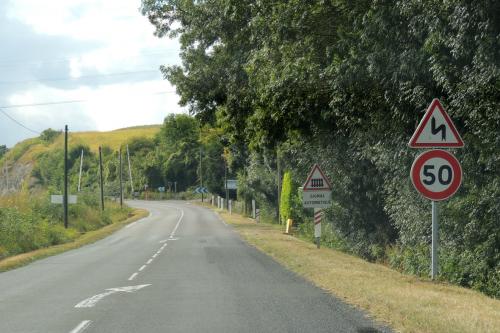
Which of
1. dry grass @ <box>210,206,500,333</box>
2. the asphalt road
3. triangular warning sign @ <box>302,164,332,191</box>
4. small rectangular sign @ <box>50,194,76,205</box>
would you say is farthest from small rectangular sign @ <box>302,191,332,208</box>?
small rectangular sign @ <box>50,194,76,205</box>

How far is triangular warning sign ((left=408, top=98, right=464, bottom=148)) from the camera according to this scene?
9531 mm

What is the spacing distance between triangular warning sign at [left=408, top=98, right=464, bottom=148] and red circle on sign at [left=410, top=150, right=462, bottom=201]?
0.23 metres

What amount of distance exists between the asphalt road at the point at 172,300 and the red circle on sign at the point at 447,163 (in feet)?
6.64

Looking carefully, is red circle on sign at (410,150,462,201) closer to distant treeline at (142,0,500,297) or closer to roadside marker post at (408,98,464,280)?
roadside marker post at (408,98,464,280)

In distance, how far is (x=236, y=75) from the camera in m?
22.0

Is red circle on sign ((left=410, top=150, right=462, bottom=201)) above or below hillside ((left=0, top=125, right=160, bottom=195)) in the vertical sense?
below

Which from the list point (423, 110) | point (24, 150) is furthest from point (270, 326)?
point (24, 150)

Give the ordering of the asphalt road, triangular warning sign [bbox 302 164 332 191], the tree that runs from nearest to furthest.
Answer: the asphalt road → triangular warning sign [bbox 302 164 332 191] → the tree

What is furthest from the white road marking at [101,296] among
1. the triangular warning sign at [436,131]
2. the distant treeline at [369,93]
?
the distant treeline at [369,93]

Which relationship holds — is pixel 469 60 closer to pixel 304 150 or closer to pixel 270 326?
pixel 270 326

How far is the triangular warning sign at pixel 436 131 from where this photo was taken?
953cm

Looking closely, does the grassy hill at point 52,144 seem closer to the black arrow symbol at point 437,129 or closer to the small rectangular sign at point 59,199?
the small rectangular sign at point 59,199

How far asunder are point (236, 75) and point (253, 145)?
3.21 metres

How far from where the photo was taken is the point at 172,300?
10.9 meters
